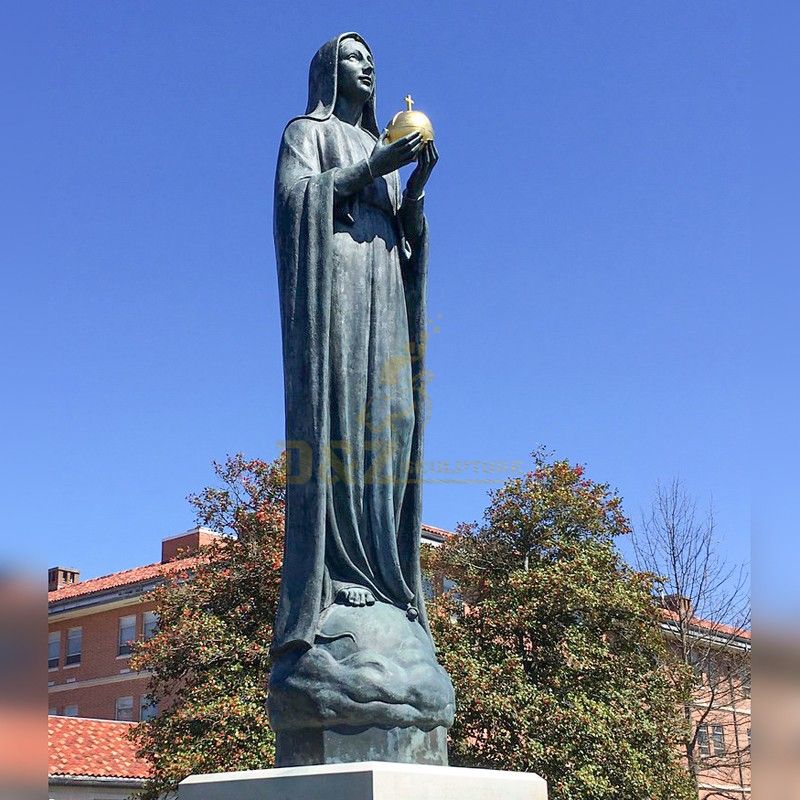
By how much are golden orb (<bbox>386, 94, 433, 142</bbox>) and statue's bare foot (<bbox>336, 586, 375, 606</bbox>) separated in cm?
230

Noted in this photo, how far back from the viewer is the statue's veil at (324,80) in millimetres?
6602

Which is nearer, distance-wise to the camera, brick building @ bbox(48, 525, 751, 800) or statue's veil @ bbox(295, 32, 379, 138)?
statue's veil @ bbox(295, 32, 379, 138)

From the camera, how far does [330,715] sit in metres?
5.17

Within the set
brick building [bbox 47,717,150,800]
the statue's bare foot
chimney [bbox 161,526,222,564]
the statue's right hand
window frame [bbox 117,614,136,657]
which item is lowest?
brick building [bbox 47,717,150,800]

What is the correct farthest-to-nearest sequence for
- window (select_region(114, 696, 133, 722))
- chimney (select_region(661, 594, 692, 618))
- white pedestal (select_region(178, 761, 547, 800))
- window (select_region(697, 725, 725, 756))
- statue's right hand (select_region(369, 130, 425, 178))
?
window (select_region(114, 696, 133, 722)), window (select_region(697, 725, 725, 756)), chimney (select_region(661, 594, 692, 618)), statue's right hand (select_region(369, 130, 425, 178)), white pedestal (select_region(178, 761, 547, 800))

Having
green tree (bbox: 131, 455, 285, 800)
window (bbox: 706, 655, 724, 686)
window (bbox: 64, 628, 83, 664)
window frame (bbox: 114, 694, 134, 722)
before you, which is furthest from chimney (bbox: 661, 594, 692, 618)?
window (bbox: 64, 628, 83, 664)

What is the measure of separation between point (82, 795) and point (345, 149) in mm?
28350

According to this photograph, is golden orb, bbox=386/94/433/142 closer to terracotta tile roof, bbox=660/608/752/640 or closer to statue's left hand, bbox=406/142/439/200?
statue's left hand, bbox=406/142/439/200

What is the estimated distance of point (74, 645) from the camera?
154 feet

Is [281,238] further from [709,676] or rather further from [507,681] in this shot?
[709,676]

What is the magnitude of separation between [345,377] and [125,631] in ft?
136

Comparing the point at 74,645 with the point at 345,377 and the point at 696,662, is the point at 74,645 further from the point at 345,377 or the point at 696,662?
the point at 345,377

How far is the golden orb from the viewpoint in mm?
5961
